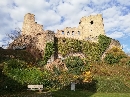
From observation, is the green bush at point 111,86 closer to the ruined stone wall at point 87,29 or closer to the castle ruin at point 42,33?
the castle ruin at point 42,33

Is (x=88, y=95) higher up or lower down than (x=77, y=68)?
lower down

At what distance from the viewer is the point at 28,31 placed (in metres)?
40.2

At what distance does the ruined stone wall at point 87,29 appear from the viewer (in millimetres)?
45406

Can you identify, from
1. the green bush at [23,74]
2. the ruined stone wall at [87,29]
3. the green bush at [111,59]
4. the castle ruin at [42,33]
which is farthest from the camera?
the ruined stone wall at [87,29]

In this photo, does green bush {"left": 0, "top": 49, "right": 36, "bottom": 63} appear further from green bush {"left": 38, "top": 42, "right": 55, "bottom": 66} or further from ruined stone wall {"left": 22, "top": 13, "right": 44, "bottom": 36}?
ruined stone wall {"left": 22, "top": 13, "right": 44, "bottom": 36}

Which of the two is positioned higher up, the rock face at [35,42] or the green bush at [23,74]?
the rock face at [35,42]

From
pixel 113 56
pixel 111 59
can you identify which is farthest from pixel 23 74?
pixel 113 56

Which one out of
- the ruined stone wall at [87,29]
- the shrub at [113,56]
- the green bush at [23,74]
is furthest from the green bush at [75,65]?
the ruined stone wall at [87,29]

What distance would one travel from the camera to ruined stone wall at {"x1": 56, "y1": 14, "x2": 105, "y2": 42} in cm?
4541

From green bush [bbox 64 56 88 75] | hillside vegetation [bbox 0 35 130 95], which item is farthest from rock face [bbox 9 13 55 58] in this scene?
green bush [bbox 64 56 88 75]

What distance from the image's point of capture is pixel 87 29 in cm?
4634

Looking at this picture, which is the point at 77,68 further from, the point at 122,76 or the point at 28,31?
the point at 28,31

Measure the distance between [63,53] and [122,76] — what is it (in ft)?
29.9

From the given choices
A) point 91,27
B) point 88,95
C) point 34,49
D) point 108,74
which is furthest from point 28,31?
point 88,95
